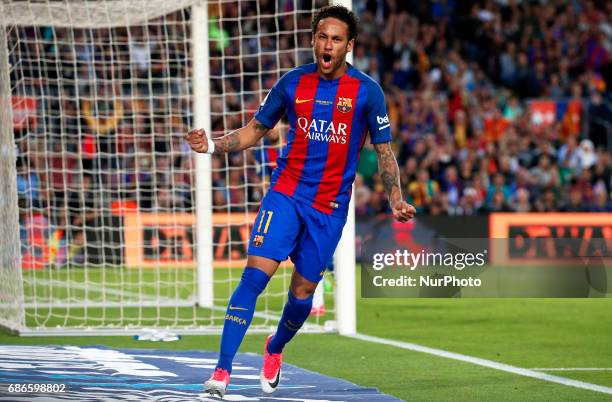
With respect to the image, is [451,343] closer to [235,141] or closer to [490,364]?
[490,364]

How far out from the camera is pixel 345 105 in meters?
6.67

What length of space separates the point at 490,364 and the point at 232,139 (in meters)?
3.03

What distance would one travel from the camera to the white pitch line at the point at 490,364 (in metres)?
7.49

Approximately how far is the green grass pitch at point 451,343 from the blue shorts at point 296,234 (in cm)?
100

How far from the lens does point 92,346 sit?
9297 millimetres

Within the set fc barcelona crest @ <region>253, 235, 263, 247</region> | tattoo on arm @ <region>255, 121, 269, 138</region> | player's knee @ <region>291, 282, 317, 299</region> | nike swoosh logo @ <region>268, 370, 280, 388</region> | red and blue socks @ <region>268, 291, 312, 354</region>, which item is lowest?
nike swoosh logo @ <region>268, 370, 280, 388</region>

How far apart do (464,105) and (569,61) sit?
3.42 m

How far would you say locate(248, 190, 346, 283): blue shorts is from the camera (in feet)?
21.5

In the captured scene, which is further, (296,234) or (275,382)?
(275,382)

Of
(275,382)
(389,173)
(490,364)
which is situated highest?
(389,173)

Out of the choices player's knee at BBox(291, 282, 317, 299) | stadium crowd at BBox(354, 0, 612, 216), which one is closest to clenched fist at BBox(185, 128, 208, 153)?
player's knee at BBox(291, 282, 317, 299)

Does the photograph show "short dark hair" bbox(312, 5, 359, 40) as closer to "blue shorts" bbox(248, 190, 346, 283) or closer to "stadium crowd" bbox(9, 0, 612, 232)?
"blue shorts" bbox(248, 190, 346, 283)

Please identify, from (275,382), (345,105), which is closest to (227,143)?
(345,105)

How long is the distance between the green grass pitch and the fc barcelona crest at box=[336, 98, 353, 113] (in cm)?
175
